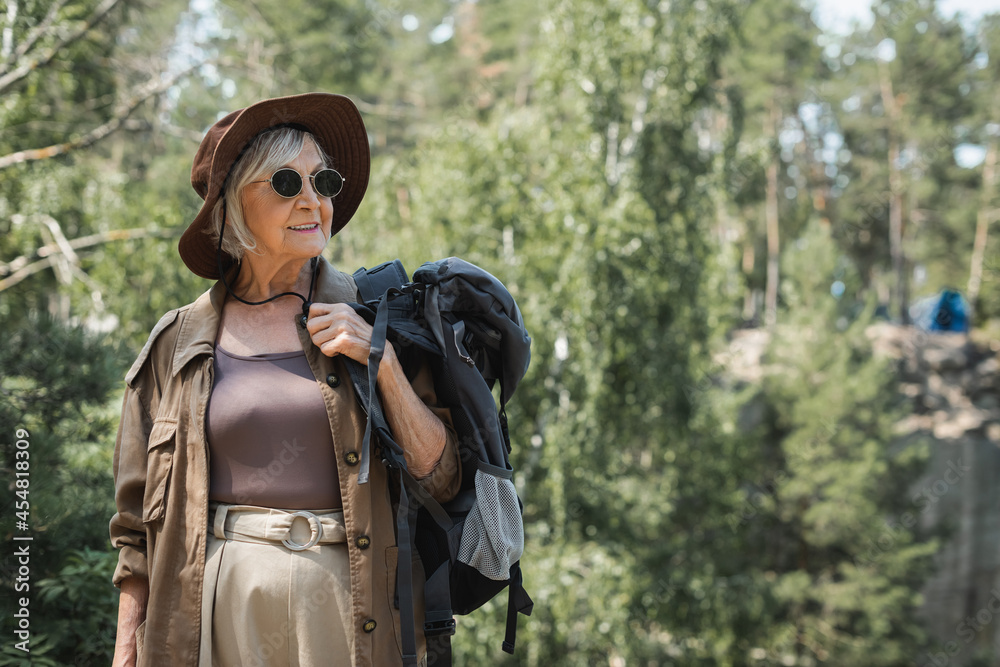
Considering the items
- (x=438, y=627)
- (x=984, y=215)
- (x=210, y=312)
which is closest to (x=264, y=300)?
(x=210, y=312)

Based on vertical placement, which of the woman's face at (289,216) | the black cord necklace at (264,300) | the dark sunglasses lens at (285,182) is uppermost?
the dark sunglasses lens at (285,182)

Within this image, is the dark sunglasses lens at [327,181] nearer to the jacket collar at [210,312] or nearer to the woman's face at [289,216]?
the woman's face at [289,216]

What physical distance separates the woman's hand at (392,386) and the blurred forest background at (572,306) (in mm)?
1587

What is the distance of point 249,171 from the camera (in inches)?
65.1

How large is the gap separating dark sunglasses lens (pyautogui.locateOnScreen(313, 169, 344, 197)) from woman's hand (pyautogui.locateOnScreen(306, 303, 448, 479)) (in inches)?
9.6

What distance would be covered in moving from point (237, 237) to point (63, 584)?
170cm

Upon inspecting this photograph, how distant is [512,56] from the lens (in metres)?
23.4

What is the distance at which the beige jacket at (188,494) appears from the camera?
155 centimetres

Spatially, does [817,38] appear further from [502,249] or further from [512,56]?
[502,249]

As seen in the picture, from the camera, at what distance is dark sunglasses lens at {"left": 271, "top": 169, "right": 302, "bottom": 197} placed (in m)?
1.63

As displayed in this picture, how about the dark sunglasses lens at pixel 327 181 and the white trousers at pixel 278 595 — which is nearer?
the white trousers at pixel 278 595

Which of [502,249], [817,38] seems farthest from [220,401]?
[817,38]

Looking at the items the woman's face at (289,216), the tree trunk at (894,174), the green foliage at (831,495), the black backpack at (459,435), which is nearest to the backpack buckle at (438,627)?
the black backpack at (459,435)

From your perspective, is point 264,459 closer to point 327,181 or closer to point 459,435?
point 459,435
